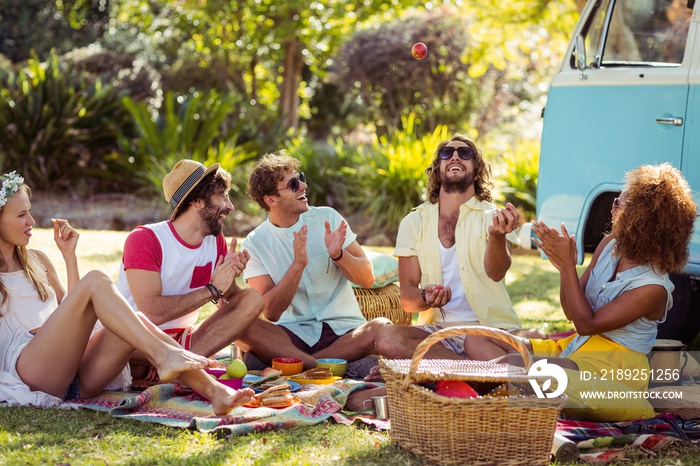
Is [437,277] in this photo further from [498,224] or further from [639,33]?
[639,33]

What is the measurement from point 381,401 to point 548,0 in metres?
9.46

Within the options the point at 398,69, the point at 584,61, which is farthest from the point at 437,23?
the point at 584,61

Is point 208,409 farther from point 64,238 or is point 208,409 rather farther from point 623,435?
point 623,435

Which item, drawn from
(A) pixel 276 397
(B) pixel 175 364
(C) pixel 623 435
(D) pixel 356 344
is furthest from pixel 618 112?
(B) pixel 175 364

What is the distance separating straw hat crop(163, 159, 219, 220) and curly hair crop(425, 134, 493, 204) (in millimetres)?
1357

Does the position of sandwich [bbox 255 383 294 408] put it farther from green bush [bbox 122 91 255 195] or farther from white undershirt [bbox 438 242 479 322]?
green bush [bbox 122 91 255 195]

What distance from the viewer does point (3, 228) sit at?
443 cm

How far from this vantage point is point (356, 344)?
17.6 ft

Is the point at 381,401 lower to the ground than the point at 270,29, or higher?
lower

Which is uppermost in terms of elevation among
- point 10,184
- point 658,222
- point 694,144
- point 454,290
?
point 694,144

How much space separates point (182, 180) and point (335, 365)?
54.8 inches

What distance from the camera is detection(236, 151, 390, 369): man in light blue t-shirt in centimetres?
533

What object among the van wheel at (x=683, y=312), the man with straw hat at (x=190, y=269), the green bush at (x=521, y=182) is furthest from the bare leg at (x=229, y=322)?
the green bush at (x=521, y=182)

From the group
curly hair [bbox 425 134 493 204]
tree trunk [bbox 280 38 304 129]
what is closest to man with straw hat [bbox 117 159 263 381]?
curly hair [bbox 425 134 493 204]
